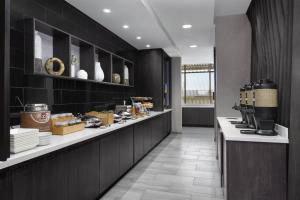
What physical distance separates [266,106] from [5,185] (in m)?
2.15

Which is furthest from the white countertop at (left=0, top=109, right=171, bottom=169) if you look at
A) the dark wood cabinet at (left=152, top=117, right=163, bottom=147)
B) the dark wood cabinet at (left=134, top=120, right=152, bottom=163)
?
the dark wood cabinet at (left=152, top=117, right=163, bottom=147)

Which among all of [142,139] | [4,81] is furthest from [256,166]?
[142,139]

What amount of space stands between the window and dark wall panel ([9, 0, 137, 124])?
5223 millimetres

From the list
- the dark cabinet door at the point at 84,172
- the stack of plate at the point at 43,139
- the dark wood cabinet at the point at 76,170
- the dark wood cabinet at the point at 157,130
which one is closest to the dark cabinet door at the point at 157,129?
the dark wood cabinet at the point at 157,130

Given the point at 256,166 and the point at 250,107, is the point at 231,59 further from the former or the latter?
the point at 256,166

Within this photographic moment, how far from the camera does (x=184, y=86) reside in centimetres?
885

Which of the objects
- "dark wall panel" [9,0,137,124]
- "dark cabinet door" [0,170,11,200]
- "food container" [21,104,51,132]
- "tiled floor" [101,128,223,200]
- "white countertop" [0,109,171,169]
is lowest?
"tiled floor" [101,128,223,200]

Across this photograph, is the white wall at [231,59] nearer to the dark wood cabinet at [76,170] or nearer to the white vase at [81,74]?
the dark wood cabinet at [76,170]

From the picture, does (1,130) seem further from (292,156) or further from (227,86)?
(227,86)

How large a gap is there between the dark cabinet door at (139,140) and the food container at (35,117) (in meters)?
1.76

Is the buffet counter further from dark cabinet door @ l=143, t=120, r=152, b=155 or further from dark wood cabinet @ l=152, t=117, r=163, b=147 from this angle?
dark wood cabinet @ l=152, t=117, r=163, b=147

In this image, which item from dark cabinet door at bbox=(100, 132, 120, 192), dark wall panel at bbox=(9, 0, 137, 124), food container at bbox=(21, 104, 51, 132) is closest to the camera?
food container at bbox=(21, 104, 51, 132)

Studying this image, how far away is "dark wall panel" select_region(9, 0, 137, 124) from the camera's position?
203cm

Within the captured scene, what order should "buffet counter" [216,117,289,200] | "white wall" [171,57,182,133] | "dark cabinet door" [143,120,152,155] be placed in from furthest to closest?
"white wall" [171,57,182,133] < "dark cabinet door" [143,120,152,155] < "buffet counter" [216,117,289,200]
